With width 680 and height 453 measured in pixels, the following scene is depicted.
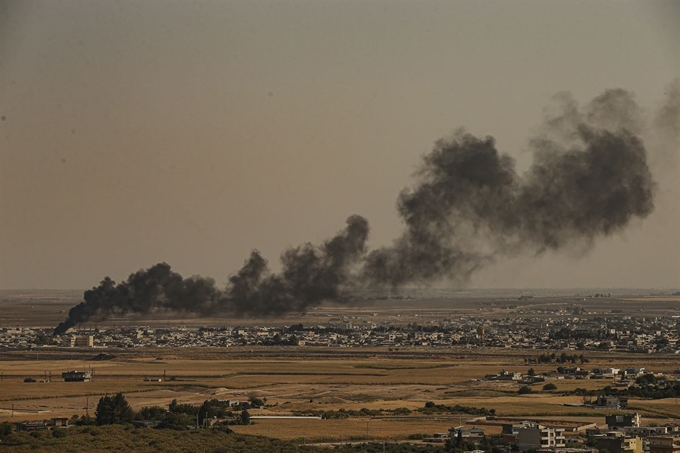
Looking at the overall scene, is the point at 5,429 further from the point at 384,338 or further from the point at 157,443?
the point at 384,338

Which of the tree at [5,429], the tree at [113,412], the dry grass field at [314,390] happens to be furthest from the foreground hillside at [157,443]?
the tree at [113,412]

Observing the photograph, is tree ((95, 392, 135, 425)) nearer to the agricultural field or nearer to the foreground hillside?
the agricultural field

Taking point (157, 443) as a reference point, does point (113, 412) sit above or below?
above

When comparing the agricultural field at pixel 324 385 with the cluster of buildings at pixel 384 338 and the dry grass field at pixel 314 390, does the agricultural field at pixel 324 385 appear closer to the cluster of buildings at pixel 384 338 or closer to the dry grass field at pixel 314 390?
the dry grass field at pixel 314 390

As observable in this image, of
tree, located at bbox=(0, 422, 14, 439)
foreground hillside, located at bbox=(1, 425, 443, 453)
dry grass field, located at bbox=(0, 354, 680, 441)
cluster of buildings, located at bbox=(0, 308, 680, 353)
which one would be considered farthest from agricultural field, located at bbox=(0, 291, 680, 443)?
cluster of buildings, located at bbox=(0, 308, 680, 353)

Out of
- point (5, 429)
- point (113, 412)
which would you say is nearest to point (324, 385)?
point (113, 412)

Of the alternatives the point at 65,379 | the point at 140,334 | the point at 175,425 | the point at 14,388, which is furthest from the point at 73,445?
the point at 140,334

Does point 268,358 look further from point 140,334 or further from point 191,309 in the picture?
point 140,334

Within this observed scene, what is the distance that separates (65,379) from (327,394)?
81.6 ft

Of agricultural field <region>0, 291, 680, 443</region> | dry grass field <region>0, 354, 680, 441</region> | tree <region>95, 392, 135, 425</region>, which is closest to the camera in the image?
tree <region>95, 392, 135, 425</region>

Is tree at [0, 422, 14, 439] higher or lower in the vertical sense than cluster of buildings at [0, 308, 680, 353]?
lower

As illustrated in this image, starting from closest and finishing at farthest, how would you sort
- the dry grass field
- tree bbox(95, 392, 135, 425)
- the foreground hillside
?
the foreground hillside < tree bbox(95, 392, 135, 425) < the dry grass field

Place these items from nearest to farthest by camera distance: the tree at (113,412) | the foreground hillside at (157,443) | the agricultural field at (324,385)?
the foreground hillside at (157,443) → the tree at (113,412) → the agricultural field at (324,385)

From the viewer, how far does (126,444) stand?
69625 millimetres
